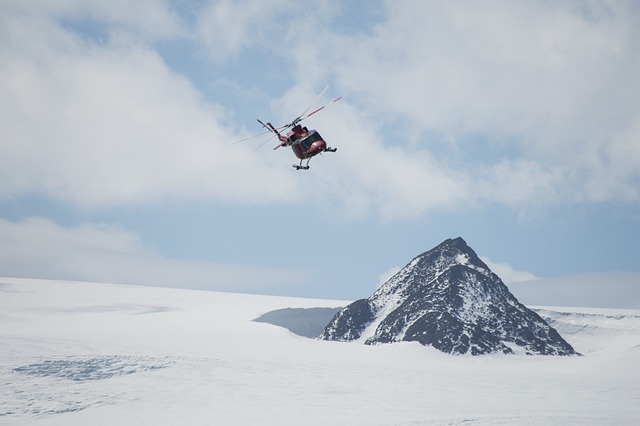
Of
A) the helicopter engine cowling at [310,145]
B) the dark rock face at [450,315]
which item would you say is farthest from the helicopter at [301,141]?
the dark rock face at [450,315]

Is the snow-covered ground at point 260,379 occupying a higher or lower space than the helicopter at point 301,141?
lower

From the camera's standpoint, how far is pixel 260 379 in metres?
47.9

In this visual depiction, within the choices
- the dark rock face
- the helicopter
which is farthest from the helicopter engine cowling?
the dark rock face

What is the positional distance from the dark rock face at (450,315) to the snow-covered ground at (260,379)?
8.86 feet

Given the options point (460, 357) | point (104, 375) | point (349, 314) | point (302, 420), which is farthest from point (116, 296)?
point (302, 420)

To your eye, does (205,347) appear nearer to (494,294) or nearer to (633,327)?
(494,294)

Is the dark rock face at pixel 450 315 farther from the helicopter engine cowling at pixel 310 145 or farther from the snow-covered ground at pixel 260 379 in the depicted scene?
the helicopter engine cowling at pixel 310 145

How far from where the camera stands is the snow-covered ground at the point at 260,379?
39.3 meters

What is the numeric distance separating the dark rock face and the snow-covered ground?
270cm

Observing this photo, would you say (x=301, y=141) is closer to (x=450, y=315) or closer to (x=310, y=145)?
(x=310, y=145)

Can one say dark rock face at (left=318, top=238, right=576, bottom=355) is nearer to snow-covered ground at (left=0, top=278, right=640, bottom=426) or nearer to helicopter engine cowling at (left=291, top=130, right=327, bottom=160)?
snow-covered ground at (left=0, top=278, right=640, bottom=426)

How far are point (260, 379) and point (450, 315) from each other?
28.8 metres

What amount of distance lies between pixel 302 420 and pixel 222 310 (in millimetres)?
47252

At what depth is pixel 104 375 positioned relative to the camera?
154 ft
